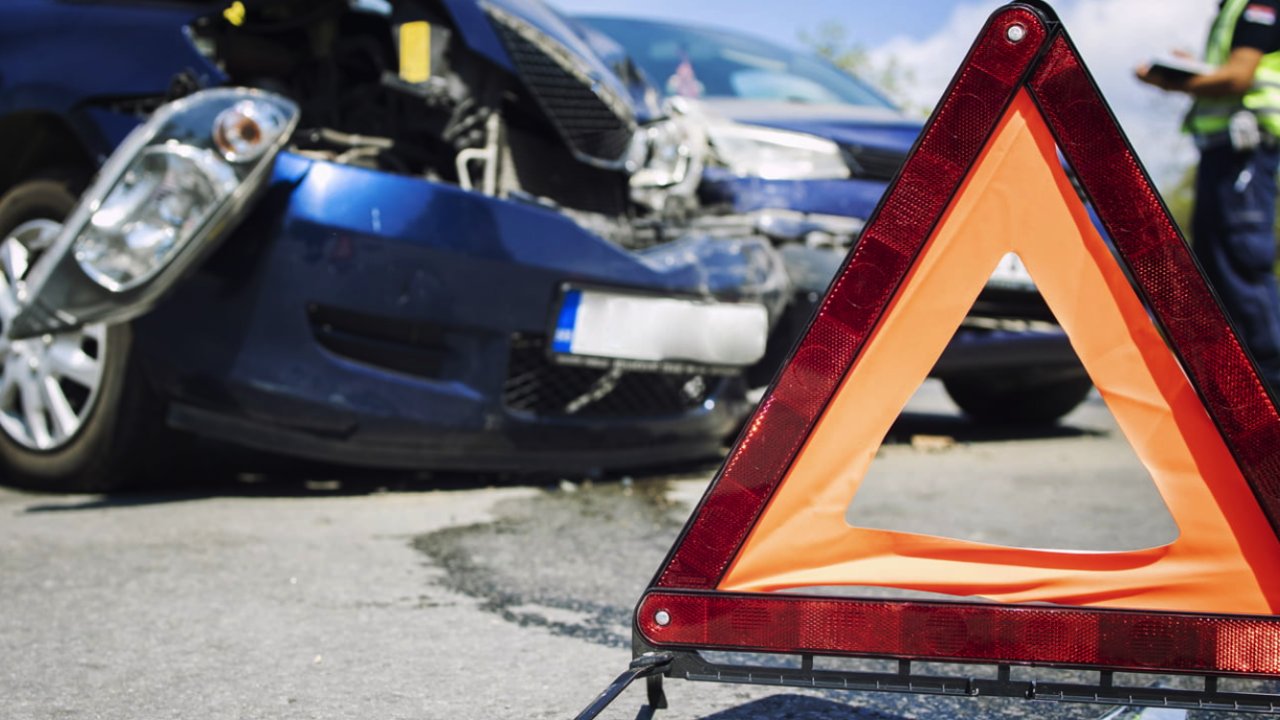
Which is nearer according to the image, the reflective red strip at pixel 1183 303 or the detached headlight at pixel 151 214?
the reflective red strip at pixel 1183 303

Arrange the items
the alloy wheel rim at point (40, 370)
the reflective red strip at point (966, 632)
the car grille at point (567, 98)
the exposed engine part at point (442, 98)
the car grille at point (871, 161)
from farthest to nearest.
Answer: the car grille at point (871, 161) → the car grille at point (567, 98) → the exposed engine part at point (442, 98) → the alloy wheel rim at point (40, 370) → the reflective red strip at point (966, 632)

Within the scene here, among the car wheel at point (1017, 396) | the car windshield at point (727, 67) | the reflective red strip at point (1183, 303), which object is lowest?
the car wheel at point (1017, 396)

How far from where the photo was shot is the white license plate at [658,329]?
3.76m

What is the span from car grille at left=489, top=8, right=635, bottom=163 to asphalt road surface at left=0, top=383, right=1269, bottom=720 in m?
1.01

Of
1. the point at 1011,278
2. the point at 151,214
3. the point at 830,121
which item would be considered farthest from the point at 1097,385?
the point at 830,121

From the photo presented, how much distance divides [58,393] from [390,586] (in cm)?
140

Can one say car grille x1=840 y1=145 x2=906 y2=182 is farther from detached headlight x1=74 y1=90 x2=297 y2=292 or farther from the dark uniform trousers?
detached headlight x1=74 y1=90 x2=297 y2=292

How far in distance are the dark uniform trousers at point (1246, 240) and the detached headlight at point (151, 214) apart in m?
3.22

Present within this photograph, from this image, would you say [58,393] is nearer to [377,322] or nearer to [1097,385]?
[377,322]

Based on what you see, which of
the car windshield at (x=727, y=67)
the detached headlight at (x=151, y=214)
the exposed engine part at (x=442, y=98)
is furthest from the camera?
the car windshield at (x=727, y=67)

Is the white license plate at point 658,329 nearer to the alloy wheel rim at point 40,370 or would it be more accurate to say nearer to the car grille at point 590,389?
the car grille at point 590,389

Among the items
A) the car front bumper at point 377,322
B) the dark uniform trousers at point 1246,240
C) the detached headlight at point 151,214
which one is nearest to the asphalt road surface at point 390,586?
the car front bumper at point 377,322

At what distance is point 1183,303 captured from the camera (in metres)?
1.79

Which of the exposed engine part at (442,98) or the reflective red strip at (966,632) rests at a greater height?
the exposed engine part at (442,98)
